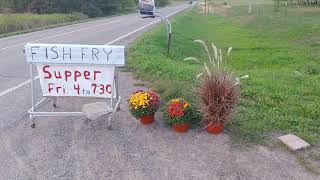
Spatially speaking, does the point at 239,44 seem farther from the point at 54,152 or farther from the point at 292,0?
the point at 292,0

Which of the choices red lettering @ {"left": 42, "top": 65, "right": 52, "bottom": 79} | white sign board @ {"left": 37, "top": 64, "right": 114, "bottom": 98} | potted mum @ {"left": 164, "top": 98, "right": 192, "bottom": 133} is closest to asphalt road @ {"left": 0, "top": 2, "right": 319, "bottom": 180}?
potted mum @ {"left": 164, "top": 98, "right": 192, "bottom": 133}

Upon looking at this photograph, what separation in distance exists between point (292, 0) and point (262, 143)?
71613mm

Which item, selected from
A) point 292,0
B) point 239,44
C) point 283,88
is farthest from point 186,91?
point 292,0

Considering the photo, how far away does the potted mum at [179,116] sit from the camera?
5.14 m

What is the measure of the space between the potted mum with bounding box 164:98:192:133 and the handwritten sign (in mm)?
909

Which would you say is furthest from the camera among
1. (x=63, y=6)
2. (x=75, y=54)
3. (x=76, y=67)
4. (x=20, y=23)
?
(x=63, y=6)

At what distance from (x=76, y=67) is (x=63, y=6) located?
133ft

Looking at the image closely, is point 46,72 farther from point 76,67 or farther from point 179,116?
point 179,116

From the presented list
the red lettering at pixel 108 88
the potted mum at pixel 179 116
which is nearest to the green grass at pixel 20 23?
the red lettering at pixel 108 88

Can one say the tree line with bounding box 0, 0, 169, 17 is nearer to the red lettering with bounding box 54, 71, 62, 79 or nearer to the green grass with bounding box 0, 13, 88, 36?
the green grass with bounding box 0, 13, 88, 36

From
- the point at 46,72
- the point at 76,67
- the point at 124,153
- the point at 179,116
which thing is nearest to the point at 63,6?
the point at 46,72

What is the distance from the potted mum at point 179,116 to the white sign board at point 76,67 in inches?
36.0

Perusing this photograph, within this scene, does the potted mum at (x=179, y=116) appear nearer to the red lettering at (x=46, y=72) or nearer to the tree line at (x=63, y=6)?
the red lettering at (x=46, y=72)

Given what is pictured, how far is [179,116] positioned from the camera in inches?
201
